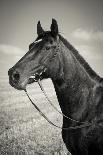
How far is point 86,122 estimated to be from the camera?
17.6 feet

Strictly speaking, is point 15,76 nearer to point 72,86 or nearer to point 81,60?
point 72,86

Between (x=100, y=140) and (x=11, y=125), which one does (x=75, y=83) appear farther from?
(x=11, y=125)

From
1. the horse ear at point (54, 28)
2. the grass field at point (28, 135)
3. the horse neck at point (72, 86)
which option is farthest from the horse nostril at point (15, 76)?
the grass field at point (28, 135)

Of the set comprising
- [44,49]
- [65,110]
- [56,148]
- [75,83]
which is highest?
[44,49]

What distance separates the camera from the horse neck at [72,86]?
545 cm

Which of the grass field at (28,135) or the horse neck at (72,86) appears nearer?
Answer: the horse neck at (72,86)

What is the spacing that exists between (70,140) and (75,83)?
4.04 ft

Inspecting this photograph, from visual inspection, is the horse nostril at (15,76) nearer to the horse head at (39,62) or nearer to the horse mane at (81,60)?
the horse head at (39,62)

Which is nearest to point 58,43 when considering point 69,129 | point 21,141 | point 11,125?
point 69,129

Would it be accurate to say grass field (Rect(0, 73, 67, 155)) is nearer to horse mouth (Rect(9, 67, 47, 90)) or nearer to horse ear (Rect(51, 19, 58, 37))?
horse mouth (Rect(9, 67, 47, 90))

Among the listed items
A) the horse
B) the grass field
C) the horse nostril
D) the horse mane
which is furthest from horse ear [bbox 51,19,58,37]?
the grass field

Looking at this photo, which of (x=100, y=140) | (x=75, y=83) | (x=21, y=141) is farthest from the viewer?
(x=21, y=141)

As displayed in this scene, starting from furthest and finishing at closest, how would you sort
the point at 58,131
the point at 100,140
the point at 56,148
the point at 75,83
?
the point at 58,131
the point at 56,148
the point at 75,83
the point at 100,140

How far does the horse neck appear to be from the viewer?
215 inches
